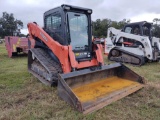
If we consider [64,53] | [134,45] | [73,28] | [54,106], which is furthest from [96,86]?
[134,45]

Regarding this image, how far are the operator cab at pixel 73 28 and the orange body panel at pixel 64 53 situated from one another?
0.16 metres

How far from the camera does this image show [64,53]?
168 inches

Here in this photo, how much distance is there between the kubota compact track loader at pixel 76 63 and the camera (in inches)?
156

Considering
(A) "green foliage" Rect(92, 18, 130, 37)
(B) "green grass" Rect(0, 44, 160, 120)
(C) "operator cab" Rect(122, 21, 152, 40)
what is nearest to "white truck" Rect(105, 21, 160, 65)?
(C) "operator cab" Rect(122, 21, 152, 40)

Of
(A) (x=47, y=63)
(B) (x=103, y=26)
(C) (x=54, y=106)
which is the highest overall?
(B) (x=103, y=26)

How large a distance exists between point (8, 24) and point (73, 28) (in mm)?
58512

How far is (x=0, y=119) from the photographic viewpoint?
3.07m

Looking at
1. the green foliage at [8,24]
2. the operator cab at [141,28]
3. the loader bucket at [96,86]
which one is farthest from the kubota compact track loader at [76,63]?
the green foliage at [8,24]

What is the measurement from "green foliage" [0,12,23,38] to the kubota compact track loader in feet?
182

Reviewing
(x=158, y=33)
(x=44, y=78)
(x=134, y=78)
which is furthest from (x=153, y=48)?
(x=158, y=33)

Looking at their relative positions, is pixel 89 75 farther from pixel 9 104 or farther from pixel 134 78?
pixel 9 104

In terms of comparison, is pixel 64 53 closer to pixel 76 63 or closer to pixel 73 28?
pixel 76 63

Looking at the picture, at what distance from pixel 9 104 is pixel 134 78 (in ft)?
9.78

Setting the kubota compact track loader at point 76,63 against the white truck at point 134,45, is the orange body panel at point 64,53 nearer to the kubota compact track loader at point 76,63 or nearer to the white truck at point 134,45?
the kubota compact track loader at point 76,63
